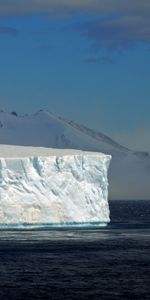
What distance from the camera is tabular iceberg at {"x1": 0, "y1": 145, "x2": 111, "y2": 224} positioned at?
86.6 metres

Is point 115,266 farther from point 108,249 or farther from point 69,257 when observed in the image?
point 108,249

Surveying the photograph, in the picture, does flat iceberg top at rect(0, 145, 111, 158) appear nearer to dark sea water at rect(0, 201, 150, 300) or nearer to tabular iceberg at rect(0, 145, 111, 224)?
tabular iceberg at rect(0, 145, 111, 224)

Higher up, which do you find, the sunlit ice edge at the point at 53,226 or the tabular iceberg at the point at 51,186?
the tabular iceberg at the point at 51,186

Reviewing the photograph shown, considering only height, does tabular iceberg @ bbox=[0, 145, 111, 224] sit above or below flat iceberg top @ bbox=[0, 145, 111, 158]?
below

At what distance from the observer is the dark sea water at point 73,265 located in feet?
168

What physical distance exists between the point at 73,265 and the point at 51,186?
86.6ft

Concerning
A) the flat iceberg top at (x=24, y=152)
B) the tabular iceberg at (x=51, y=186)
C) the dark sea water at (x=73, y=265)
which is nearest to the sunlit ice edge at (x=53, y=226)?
the dark sea water at (x=73, y=265)

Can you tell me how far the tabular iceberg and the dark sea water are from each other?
1.99 metres

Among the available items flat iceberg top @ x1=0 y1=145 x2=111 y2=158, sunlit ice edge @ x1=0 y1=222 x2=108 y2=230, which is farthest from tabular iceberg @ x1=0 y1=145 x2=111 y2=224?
sunlit ice edge @ x1=0 y1=222 x2=108 y2=230

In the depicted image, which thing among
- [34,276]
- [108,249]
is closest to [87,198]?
[108,249]

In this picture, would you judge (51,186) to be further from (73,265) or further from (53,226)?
(73,265)

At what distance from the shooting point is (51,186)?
293 feet

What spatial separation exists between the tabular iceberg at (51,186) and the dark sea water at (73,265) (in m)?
1.99

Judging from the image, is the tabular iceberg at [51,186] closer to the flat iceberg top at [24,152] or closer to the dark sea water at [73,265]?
the flat iceberg top at [24,152]
